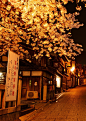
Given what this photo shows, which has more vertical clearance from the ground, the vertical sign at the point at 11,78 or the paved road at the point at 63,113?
the vertical sign at the point at 11,78

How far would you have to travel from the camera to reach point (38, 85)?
22344 millimetres

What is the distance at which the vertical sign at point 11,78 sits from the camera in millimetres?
7616

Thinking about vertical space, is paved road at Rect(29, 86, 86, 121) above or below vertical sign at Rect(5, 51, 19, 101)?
below

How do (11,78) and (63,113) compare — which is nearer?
(11,78)

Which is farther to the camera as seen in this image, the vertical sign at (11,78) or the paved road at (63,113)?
the paved road at (63,113)

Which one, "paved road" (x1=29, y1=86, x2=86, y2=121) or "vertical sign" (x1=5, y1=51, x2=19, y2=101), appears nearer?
"vertical sign" (x1=5, y1=51, x2=19, y2=101)

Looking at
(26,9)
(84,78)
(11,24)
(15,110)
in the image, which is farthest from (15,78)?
(84,78)

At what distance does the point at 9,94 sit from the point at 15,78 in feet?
2.98

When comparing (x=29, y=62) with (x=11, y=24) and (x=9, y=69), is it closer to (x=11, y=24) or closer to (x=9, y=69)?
(x=11, y=24)

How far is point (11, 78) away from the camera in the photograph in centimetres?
788

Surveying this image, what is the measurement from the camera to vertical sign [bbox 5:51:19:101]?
7616 mm

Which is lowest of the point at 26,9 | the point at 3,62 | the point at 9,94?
the point at 9,94

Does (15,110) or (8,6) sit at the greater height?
(8,6)

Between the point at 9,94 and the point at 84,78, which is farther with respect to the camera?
the point at 84,78
